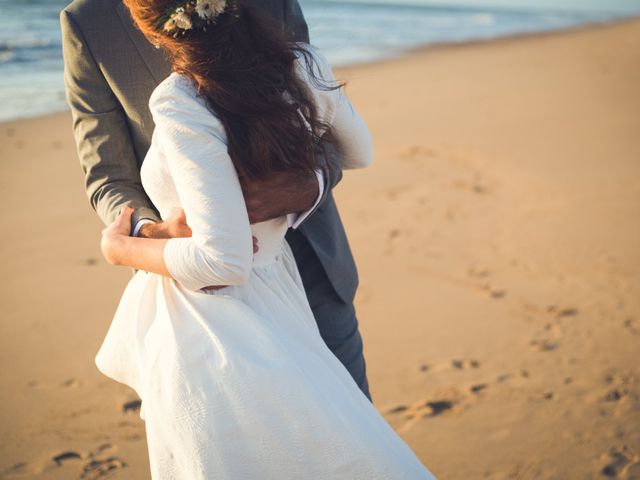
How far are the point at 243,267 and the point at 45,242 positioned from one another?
4.63m

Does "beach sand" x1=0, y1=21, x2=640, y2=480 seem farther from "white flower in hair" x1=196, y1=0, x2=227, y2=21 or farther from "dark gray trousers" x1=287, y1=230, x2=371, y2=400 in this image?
"white flower in hair" x1=196, y1=0, x2=227, y2=21

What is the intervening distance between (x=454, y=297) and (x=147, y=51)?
127 inches

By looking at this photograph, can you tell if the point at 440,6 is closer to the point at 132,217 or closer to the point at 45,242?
the point at 45,242

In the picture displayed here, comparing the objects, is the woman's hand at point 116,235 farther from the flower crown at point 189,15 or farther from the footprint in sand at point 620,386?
the footprint in sand at point 620,386

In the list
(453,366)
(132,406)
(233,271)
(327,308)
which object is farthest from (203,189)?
(453,366)

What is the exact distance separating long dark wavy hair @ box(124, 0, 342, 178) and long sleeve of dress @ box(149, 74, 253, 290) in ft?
0.14

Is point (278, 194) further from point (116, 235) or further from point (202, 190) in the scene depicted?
point (116, 235)

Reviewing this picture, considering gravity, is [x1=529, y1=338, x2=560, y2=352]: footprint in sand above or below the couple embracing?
below

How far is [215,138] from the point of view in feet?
4.49

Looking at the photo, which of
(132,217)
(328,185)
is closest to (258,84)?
(328,185)

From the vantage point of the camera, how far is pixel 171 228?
59.9 inches

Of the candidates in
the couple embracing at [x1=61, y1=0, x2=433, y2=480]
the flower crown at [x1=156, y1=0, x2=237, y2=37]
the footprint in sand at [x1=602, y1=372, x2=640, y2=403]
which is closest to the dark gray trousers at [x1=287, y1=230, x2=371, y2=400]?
the couple embracing at [x1=61, y1=0, x2=433, y2=480]

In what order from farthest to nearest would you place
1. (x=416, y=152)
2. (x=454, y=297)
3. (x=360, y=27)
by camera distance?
(x=360, y=27) → (x=416, y=152) → (x=454, y=297)

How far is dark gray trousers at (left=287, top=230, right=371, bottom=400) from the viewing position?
2.00 meters
